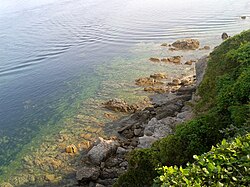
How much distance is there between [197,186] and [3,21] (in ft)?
174

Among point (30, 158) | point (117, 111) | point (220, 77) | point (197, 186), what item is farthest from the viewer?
point (117, 111)

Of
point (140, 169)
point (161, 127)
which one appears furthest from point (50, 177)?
point (161, 127)

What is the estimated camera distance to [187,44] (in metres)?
35.2

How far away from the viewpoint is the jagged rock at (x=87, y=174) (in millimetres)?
15163

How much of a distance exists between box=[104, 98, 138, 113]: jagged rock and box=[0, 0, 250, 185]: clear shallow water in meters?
1.93

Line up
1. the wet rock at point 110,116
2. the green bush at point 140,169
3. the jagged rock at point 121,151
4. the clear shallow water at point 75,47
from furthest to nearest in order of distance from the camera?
the clear shallow water at point 75,47
the wet rock at point 110,116
the jagged rock at point 121,151
the green bush at point 140,169

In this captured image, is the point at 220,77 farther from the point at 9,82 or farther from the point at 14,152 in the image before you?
the point at 9,82

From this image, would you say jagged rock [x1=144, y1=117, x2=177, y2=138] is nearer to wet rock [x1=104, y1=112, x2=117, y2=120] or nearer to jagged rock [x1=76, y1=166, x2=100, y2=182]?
jagged rock [x1=76, y1=166, x2=100, y2=182]

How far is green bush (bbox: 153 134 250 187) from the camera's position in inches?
206

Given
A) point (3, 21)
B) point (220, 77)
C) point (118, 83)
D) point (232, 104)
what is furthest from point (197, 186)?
point (3, 21)

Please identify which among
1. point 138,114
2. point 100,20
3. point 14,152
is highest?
point 100,20

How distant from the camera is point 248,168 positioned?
5324 millimetres

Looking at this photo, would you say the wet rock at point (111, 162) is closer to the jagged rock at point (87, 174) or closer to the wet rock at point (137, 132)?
the jagged rock at point (87, 174)

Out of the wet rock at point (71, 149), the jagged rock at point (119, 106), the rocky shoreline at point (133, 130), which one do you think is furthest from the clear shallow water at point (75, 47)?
the rocky shoreline at point (133, 130)
